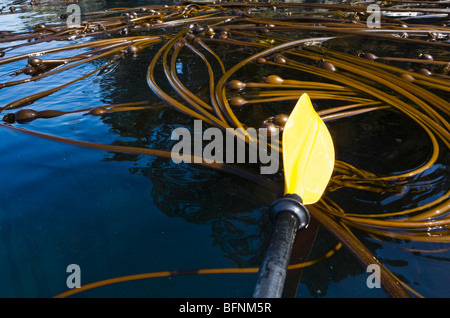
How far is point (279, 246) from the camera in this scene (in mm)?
770

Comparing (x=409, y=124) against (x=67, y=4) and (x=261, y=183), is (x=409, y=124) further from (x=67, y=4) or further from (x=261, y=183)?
(x=67, y=4)

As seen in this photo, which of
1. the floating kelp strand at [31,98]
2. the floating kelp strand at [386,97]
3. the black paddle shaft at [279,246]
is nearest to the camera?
the black paddle shaft at [279,246]

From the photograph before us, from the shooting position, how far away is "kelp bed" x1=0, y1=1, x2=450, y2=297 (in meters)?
1.08

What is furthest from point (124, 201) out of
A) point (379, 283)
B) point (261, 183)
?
point (379, 283)

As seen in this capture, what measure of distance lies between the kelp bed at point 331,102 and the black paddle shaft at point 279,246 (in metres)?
0.19

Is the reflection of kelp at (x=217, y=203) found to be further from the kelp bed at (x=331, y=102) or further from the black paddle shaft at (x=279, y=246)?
the black paddle shaft at (x=279, y=246)

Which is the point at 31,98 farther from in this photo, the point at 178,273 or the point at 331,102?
the point at 331,102

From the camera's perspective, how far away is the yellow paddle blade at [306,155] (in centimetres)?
109

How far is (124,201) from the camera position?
48.5 inches

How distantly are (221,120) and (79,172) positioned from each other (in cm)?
77

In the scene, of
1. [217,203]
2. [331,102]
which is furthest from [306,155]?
[331,102]

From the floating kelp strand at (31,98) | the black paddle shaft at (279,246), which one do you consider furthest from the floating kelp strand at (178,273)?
the floating kelp strand at (31,98)

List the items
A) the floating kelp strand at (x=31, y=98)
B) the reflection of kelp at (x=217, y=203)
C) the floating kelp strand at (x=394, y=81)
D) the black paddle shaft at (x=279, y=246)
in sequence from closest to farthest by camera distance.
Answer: the black paddle shaft at (x=279, y=246) → the reflection of kelp at (x=217, y=203) → the floating kelp strand at (x=394, y=81) → the floating kelp strand at (x=31, y=98)

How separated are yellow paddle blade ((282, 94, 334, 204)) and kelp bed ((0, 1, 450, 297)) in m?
0.10
